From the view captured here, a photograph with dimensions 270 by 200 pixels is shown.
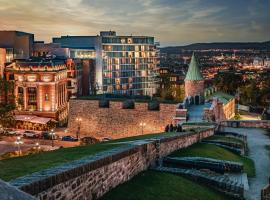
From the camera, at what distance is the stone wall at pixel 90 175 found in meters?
7.73

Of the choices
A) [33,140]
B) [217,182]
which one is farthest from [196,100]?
[217,182]

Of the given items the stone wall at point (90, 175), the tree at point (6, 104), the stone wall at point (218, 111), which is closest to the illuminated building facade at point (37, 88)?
the tree at point (6, 104)

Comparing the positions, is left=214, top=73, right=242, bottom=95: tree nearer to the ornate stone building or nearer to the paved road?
the ornate stone building

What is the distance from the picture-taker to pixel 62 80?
7025 cm

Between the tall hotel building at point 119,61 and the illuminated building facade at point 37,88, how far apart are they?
21.5 meters

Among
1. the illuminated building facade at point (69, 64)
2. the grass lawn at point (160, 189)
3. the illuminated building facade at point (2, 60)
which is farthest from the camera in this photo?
the illuminated building facade at point (69, 64)

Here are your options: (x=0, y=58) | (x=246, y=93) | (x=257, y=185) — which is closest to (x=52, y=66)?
(x=0, y=58)

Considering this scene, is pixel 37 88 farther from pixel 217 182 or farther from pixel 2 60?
pixel 217 182

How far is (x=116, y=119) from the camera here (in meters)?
50.4

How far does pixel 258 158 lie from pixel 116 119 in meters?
29.4

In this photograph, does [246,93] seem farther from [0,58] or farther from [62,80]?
[0,58]

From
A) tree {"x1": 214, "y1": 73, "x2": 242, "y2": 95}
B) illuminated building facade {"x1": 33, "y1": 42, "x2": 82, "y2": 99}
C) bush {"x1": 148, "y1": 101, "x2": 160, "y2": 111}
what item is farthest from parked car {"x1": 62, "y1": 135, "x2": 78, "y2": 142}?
tree {"x1": 214, "y1": 73, "x2": 242, "y2": 95}

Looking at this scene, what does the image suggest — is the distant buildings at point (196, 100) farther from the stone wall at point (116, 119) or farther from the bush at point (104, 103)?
the bush at point (104, 103)

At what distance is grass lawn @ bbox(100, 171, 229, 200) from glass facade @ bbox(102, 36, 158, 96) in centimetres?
8259
